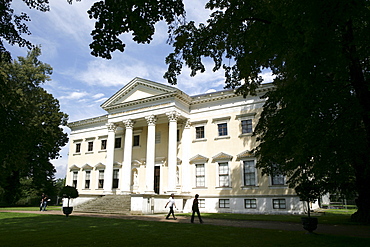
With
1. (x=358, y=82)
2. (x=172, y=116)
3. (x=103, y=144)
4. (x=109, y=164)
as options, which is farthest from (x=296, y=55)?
(x=103, y=144)

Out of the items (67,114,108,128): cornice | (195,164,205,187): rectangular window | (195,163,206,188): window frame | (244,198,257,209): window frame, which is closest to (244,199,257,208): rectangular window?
(244,198,257,209): window frame

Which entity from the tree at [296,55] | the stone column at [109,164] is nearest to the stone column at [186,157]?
the stone column at [109,164]

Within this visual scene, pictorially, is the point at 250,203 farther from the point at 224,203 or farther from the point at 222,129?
the point at 222,129

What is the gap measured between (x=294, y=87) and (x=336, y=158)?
356 centimetres

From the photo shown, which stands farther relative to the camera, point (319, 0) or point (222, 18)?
point (222, 18)

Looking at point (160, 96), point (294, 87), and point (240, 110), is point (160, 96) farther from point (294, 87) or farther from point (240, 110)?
point (294, 87)

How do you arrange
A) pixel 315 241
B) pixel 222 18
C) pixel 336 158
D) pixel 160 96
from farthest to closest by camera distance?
1. pixel 160 96
2. pixel 222 18
3. pixel 336 158
4. pixel 315 241

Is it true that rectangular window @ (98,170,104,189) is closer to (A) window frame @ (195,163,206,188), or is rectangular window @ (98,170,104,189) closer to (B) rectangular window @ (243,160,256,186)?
(A) window frame @ (195,163,206,188)

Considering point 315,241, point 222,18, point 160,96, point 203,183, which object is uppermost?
point 160,96

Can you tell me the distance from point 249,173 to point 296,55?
19379mm

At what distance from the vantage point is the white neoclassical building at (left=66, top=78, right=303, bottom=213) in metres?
25.6

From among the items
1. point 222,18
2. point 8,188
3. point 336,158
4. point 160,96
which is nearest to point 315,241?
point 336,158

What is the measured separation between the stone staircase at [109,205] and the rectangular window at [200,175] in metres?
6.60

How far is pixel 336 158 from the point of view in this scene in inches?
445
